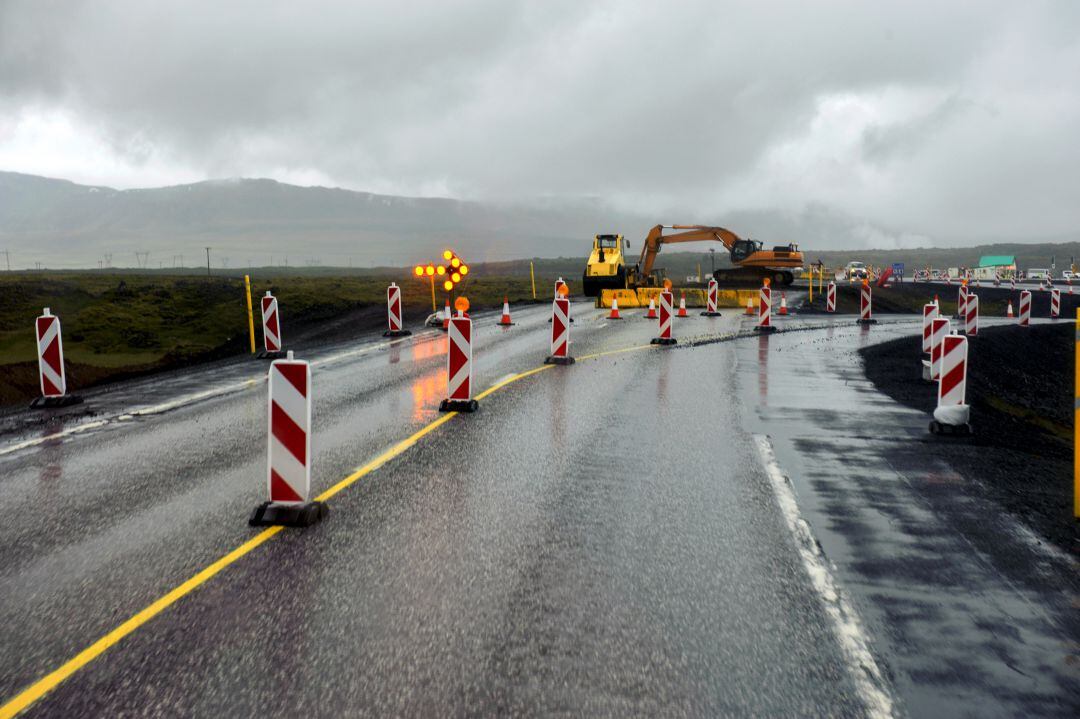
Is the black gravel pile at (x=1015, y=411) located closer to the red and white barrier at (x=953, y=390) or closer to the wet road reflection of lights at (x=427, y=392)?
the red and white barrier at (x=953, y=390)

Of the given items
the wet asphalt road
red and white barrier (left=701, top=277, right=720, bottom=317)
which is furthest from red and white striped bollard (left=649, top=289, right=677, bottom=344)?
red and white barrier (left=701, top=277, right=720, bottom=317)

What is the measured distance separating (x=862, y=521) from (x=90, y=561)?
17.8ft

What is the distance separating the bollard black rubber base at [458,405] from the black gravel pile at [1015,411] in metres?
5.56

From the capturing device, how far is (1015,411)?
50.4ft

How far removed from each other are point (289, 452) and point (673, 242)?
3718 centimetres

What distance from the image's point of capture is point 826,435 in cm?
978

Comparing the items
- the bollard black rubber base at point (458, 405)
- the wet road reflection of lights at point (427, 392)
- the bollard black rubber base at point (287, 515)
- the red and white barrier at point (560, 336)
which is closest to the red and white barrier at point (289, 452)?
the bollard black rubber base at point (287, 515)

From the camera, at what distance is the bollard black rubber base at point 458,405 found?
36.4 feet

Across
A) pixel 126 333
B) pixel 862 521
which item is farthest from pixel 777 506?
pixel 126 333

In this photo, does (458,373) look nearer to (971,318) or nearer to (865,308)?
(971,318)

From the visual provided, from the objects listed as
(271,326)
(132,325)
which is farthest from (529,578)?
(132,325)

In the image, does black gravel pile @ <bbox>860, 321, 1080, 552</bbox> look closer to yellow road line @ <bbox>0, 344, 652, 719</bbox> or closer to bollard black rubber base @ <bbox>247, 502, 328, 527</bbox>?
bollard black rubber base @ <bbox>247, 502, 328, 527</bbox>

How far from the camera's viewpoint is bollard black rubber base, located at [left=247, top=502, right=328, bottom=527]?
20.3 feet

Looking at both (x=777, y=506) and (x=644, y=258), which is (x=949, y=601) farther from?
(x=644, y=258)
